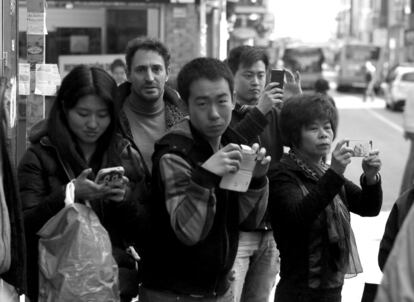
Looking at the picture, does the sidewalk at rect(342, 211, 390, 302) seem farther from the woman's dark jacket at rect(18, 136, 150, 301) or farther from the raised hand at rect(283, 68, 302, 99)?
the woman's dark jacket at rect(18, 136, 150, 301)

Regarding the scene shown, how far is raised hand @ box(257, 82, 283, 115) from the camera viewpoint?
5430 mm

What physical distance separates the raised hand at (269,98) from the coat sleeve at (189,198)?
3.59ft

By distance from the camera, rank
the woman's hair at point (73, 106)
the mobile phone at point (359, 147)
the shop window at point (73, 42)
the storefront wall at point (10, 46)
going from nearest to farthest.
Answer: the woman's hair at point (73, 106)
the mobile phone at point (359, 147)
the storefront wall at point (10, 46)
the shop window at point (73, 42)

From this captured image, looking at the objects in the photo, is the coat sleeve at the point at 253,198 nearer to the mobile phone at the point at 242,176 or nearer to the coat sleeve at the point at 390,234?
the mobile phone at the point at 242,176

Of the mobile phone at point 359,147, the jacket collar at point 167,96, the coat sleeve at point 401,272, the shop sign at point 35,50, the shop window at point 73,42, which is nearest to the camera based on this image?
the coat sleeve at point 401,272

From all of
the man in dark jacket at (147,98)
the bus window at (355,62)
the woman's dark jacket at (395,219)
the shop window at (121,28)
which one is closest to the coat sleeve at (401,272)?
the woman's dark jacket at (395,219)

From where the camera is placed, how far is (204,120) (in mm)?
4461

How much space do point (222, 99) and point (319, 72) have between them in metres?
55.6

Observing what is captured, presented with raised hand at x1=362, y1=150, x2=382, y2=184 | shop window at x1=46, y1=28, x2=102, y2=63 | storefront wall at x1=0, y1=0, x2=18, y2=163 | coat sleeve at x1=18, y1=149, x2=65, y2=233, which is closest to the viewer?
coat sleeve at x1=18, y1=149, x2=65, y2=233

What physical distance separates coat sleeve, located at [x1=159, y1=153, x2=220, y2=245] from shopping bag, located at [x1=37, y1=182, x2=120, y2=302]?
1.06ft

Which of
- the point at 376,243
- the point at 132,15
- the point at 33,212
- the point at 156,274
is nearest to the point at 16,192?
the point at 33,212

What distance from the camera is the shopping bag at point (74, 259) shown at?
406 cm

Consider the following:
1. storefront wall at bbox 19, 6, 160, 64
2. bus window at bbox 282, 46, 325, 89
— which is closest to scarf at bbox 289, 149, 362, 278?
storefront wall at bbox 19, 6, 160, 64

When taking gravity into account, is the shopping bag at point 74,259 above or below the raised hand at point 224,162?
below
